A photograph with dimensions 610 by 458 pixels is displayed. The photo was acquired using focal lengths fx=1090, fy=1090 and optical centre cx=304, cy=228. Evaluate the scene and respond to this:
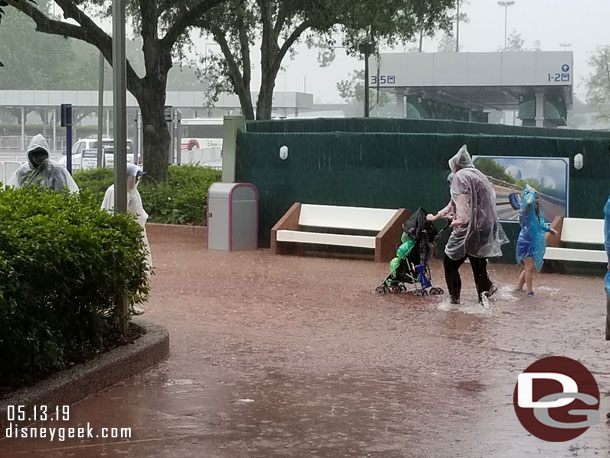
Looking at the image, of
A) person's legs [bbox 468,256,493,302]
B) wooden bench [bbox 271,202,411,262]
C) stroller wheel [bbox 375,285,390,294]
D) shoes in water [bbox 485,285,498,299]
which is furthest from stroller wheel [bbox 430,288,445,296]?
wooden bench [bbox 271,202,411,262]

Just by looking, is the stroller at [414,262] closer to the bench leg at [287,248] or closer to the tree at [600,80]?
the bench leg at [287,248]

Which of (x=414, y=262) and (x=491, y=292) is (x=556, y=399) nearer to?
(x=491, y=292)

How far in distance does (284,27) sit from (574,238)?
19.5 metres

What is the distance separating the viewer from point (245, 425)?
6863 mm

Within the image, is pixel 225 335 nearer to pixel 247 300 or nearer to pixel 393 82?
pixel 247 300

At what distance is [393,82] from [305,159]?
33230 mm

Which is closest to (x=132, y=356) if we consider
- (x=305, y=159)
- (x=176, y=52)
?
(x=305, y=159)

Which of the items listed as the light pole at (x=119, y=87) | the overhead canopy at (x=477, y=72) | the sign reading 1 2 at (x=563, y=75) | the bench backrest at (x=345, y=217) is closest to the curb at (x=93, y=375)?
the light pole at (x=119, y=87)

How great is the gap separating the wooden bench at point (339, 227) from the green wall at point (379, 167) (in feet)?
1.34

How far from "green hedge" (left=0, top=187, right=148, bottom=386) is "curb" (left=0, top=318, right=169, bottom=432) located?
12cm

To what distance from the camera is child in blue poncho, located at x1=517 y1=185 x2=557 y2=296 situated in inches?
513

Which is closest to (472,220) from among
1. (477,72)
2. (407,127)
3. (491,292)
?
(491,292)

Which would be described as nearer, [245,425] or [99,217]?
[245,425]

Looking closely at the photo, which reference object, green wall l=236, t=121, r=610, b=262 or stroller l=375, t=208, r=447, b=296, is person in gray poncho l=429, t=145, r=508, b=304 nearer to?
stroller l=375, t=208, r=447, b=296
